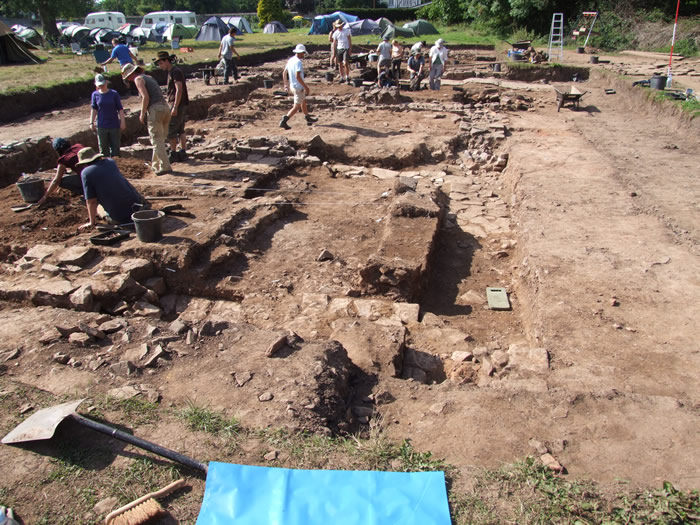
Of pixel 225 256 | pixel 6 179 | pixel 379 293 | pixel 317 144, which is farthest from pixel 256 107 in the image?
pixel 379 293

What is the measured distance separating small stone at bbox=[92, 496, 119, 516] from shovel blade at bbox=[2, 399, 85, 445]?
528 millimetres

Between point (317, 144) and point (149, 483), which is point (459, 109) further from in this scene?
point (149, 483)

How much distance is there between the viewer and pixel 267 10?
45.1m

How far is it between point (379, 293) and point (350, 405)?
2.05 meters

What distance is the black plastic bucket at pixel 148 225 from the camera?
5.39 metres

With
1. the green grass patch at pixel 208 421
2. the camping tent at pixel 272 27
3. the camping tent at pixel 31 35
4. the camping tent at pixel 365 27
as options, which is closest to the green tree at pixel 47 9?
the camping tent at pixel 31 35

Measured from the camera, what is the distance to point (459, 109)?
12.9 metres

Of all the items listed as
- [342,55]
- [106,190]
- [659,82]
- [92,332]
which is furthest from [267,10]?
[92,332]

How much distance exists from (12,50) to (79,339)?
70.8 ft

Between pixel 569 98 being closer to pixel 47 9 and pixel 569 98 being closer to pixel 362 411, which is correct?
pixel 362 411

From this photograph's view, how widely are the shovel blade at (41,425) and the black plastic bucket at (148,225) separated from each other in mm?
2936

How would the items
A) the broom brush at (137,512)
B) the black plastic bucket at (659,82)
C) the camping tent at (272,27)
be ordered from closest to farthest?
1. the broom brush at (137,512)
2. the black plastic bucket at (659,82)
3. the camping tent at (272,27)

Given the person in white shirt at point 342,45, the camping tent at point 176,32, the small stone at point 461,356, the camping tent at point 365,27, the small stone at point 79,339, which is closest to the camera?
the small stone at point 79,339

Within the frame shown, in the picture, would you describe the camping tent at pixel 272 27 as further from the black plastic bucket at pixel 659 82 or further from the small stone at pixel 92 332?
the small stone at pixel 92 332
